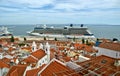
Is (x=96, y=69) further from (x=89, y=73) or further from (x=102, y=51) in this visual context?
(x=102, y=51)

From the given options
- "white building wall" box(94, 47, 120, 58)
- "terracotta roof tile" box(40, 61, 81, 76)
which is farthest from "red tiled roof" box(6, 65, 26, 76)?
"white building wall" box(94, 47, 120, 58)

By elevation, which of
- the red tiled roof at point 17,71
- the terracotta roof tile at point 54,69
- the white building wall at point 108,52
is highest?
the white building wall at point 108,52

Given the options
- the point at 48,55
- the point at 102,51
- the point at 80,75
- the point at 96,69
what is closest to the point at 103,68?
the point at 96,69

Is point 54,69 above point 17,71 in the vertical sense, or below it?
above

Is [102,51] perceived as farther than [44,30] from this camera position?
No

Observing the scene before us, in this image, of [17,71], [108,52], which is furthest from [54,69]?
[108,52]

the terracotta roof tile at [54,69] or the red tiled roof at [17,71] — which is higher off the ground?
the terracotta roof tile at [54,69]

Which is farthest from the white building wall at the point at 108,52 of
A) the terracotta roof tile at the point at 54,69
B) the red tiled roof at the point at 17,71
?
A: the red tiled roof at the point at 17,71

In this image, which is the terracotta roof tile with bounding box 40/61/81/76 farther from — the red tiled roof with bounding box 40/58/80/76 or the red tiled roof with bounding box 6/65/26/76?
the red tiled roof with bounding box 6/65/26/76

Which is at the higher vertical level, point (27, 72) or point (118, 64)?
point (118, 64)

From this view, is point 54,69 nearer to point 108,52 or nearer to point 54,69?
point 54,69

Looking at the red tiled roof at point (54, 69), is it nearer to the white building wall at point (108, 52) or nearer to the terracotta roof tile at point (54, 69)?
the terracotta roof tile at point (54, 69)
